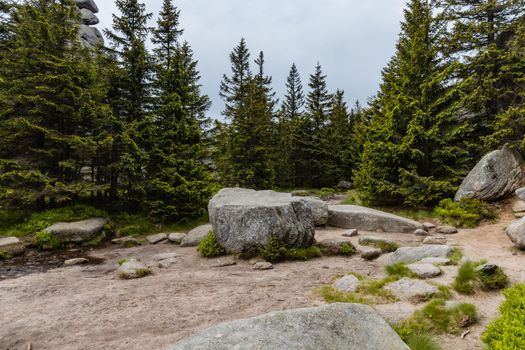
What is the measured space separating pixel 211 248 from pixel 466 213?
34.9ft

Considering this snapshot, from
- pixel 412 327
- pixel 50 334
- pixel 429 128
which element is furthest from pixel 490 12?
pixel 50 334

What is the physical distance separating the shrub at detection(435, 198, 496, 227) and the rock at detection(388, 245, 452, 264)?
15.8ft

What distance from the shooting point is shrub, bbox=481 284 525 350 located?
2.96 m

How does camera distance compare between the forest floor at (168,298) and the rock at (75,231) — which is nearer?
the forest floor at (168,298)

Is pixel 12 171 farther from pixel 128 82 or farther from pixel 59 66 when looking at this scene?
pixel 128 82

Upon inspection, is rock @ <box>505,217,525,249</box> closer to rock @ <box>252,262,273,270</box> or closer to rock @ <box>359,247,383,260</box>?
rock @ <box>359,247,383,260</box>

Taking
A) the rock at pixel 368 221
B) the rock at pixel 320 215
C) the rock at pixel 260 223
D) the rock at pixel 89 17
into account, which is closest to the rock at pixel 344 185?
the rock at pixel 368 221

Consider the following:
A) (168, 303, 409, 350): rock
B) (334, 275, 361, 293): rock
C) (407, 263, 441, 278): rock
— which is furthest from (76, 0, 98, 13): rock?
(407, 263, 441, 278): rock

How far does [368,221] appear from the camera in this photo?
1215 cm

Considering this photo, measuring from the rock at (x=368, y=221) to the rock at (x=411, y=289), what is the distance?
612cm

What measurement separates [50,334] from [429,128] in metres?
16.9

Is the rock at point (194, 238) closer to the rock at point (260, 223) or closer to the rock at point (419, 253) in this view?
the rock at point (260, 223)

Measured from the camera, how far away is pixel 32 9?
13.7 m

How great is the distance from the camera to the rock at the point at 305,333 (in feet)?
9.43
